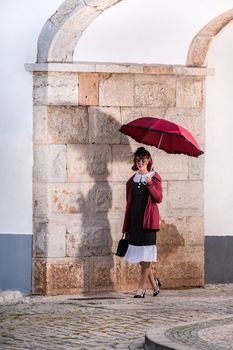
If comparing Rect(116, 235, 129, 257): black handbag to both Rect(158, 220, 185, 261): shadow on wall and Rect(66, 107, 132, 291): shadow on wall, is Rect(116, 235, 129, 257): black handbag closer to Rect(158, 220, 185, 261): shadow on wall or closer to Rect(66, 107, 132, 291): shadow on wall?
Rect(66, 107, 132, 291): shadow on wall

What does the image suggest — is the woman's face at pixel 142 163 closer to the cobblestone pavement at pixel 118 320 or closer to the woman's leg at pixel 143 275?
the woman's leg at pixel 143 275

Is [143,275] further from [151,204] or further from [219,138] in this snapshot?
[219,138]

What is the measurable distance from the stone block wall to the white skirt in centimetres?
61

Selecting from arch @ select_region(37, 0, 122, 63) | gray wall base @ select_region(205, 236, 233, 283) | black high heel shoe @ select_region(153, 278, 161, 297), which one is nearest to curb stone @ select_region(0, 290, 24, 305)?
black high heel shoe @ select_region(153, 278, 161, 297)

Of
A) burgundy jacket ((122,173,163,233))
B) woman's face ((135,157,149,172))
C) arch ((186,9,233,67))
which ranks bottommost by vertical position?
burgundy jacket ((122,173,163,233))

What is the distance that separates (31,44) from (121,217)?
216 centimetres

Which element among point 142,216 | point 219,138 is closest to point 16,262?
point 142,216

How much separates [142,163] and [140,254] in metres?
0.97

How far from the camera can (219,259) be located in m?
15.8

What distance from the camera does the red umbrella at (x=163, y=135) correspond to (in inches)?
553

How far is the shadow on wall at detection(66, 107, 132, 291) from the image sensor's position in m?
14.9

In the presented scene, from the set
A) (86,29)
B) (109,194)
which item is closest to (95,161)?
(109,194)

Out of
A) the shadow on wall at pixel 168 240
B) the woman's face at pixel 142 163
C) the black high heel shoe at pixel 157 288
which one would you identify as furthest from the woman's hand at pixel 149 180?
the black high heel shoe at pixel 157 288

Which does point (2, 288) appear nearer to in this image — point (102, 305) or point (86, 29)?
point (102, 305)
